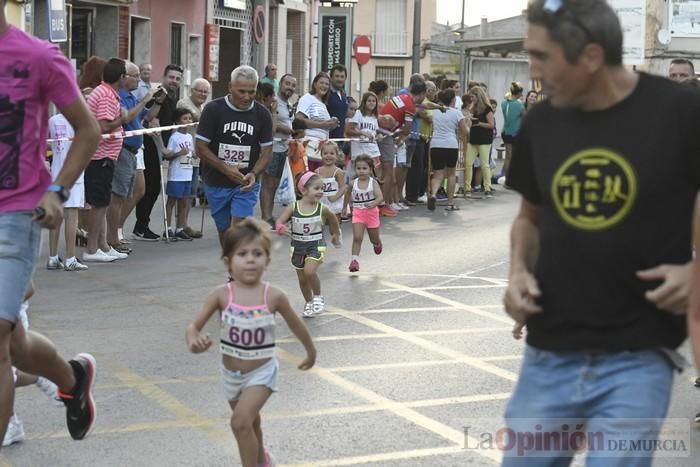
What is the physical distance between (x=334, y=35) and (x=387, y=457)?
96.8 ft

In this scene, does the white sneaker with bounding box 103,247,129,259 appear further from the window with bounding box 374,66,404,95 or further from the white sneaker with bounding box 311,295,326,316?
the window with bounding box 374,66,404,95

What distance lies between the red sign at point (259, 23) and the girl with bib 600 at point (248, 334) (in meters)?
29.1

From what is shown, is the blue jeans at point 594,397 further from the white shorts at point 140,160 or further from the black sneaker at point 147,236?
the black sneaker at point 147,236

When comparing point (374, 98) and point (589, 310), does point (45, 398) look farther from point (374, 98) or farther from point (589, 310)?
point (374, 98)

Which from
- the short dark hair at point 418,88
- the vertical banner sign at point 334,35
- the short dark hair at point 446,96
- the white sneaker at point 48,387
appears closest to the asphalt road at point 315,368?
the white sneaker at point 48,387

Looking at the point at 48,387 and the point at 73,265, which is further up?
the point at 48,387

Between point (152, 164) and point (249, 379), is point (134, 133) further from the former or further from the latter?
point (249, 379)

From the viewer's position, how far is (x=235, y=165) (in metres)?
11.0

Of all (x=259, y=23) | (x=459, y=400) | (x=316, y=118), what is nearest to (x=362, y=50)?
(x=259, y=23)

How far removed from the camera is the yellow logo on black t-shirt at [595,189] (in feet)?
12.1

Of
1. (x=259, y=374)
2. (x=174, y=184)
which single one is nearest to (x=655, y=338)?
(x=259, y=374)

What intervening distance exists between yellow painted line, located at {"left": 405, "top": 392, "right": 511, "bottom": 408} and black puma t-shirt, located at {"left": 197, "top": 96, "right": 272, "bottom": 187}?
3.90m

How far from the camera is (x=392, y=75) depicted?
3157 inches

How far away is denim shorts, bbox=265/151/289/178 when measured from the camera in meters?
16.9
